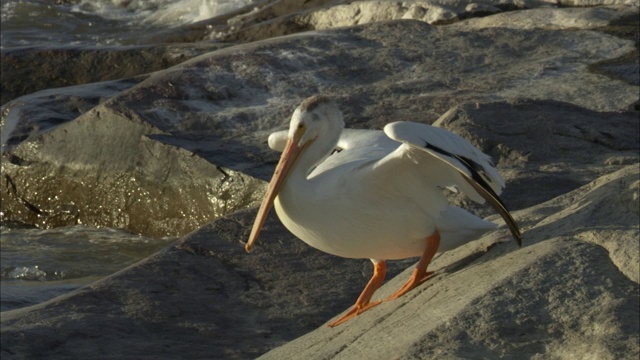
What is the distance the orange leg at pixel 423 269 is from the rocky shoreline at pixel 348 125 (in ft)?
0.31

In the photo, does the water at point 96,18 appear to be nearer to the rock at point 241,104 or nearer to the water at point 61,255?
the rock at point 241,104

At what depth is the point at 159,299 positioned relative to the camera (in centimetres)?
548

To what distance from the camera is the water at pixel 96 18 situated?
15547 millimetres

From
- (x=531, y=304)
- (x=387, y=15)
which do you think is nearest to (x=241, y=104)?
(x=387, y=15)

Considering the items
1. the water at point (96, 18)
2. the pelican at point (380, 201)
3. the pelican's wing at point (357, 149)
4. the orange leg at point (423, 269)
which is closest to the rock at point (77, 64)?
the water at point (96, 18)

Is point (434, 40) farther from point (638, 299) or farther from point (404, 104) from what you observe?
point (638, 299)

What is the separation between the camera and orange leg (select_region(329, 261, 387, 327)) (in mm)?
4613

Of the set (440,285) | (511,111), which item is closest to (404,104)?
(511,111)

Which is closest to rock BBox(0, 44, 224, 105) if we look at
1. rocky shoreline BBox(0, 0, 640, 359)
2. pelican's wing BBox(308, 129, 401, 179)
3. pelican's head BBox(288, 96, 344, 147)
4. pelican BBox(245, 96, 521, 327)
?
rocky shoreline BBox(0, 0, 640, 359)

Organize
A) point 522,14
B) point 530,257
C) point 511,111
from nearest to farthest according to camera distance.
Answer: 1. point 530,257
2. point 511,111
3. point 522,14

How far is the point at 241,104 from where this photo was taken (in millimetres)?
8766

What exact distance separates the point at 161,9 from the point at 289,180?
13030 mm

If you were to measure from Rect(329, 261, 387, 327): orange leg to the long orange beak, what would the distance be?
0.49 metres

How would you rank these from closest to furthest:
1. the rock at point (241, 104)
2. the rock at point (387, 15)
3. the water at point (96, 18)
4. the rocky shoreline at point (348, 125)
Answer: the rocky shoreline at point (348, 125), the rock at point (241, 104), the rock at point (387, 15), the water at point (96, 18)
